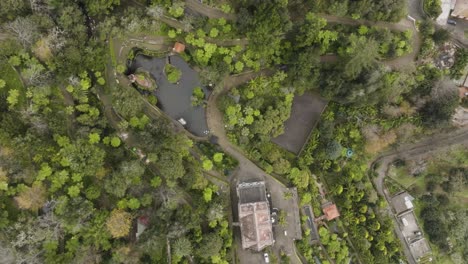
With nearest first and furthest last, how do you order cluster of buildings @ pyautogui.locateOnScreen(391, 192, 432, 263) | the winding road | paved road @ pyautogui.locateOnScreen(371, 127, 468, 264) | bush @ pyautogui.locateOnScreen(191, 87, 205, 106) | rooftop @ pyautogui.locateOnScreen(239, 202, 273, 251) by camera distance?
1. rooftop @ pyautogui.locateOnScreen(239, 202, 273, 251)
2. the winding road
3. bush @ pyautogui.locateOnScreen(191, 87, 205, 106)
4. paved road @ pyautogui.locateOnScreen(371, 127, 468, 264)
5. cluster of buildings @ pyautogui.locateOnScreen(391, 192, 432, 263)

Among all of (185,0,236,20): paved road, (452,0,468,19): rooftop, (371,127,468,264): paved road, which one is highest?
(185,0,236,20): paved road

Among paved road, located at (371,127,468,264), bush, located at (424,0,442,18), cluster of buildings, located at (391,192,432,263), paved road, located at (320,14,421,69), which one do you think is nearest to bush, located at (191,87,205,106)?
paved road, located at (320,14,421,69)

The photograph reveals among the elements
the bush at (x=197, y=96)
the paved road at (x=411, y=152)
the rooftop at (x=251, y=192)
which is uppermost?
the bush at (x=197, y=96)

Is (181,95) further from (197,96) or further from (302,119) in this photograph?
(302,119)

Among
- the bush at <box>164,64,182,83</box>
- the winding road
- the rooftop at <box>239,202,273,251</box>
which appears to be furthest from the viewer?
the winding road

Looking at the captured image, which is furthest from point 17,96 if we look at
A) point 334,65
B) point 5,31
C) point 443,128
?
point 443,128

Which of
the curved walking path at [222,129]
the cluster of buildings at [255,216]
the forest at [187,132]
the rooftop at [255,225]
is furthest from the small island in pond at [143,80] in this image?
the rooftop at [255,225]

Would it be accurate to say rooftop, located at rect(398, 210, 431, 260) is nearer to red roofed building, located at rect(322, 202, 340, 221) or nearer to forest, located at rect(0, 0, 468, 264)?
forest, located at rect(0, 0, 468, 264)

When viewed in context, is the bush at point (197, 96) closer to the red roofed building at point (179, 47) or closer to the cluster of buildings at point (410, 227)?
the red roofed building at point (179, 47)
